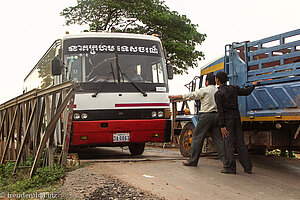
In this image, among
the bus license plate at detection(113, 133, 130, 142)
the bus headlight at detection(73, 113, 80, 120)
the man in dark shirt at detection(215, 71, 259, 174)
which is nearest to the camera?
the man in dark shirt at detection(215, 71, 259, 174)

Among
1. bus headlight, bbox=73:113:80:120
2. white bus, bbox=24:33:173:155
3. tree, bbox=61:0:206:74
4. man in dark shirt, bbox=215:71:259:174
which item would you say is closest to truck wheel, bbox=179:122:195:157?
white bus, bbox=24:33:173:155

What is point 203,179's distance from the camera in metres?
6.41

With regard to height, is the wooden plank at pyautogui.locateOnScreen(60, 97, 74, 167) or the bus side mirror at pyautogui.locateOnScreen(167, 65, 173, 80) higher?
the bus side mirror at pyautogui.locateOnScreen(167, 65, 173, 80)

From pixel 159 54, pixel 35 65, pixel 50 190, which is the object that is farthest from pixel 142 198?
pixel 35 65

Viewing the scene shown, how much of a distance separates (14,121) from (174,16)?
605 inches

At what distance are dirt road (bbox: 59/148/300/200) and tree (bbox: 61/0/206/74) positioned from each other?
48.2 ft

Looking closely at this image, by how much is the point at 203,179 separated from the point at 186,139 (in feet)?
12.5

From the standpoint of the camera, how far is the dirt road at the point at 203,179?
546cm

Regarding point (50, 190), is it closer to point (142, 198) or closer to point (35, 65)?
point (142, 198)

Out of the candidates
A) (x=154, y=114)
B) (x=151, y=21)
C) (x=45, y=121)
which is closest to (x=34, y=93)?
(x=45, y=121)

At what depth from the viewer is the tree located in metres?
22.6

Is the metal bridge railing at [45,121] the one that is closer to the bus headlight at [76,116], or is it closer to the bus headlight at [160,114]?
the bus headlight at [76,116]

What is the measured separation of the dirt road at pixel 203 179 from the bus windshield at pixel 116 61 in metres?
2.10

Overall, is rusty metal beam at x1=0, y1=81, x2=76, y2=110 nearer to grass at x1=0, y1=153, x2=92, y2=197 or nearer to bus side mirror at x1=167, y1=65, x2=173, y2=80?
grass at x1=0, y1=153, x2=92, y2=197
